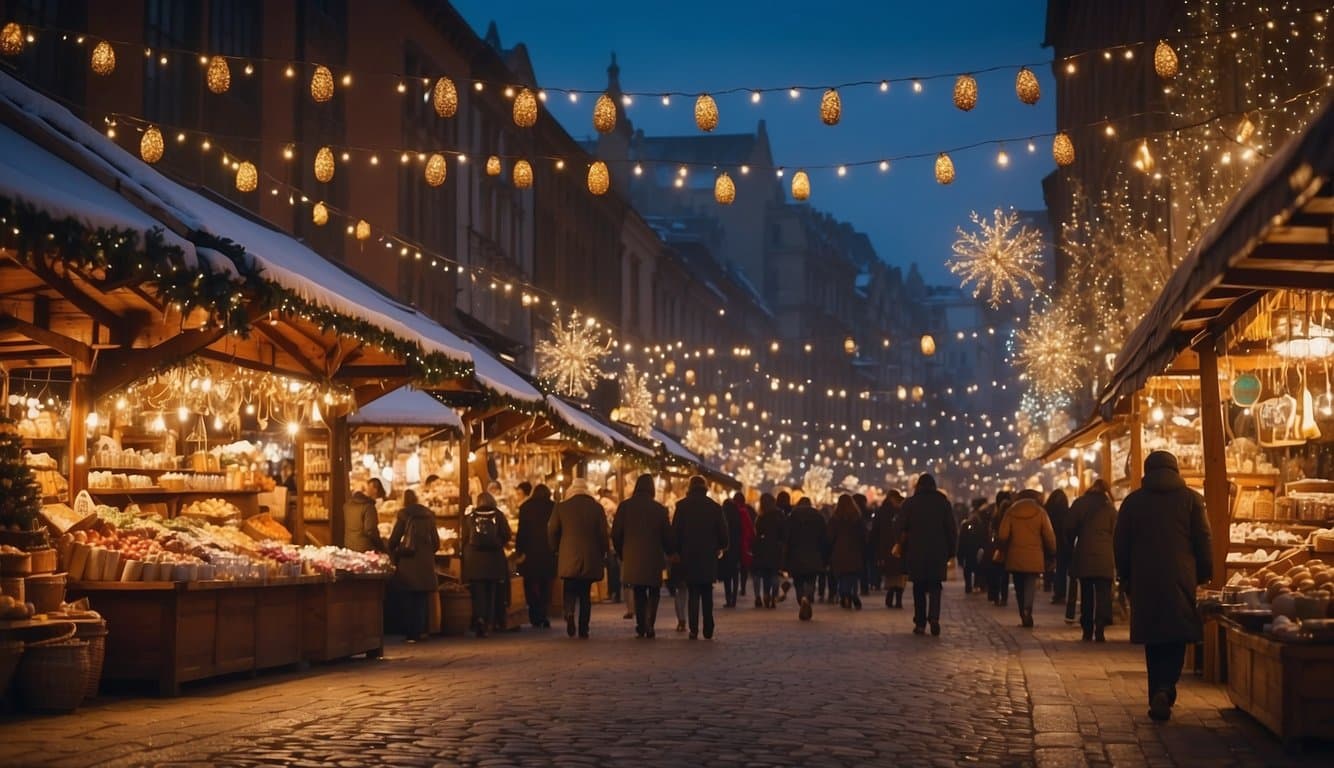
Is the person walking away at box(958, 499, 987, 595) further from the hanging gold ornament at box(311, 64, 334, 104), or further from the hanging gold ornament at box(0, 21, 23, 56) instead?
the hanging gold ornament at box(0, 21, 23, 56)

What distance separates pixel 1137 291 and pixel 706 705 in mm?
27216

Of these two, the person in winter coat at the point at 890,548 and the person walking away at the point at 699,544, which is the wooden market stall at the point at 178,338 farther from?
the person in winter coat at the point at 890,548

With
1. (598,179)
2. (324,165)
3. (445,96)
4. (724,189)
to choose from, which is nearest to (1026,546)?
(724,189)

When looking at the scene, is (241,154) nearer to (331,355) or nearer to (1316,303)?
(331,355)

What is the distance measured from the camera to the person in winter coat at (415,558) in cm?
2038

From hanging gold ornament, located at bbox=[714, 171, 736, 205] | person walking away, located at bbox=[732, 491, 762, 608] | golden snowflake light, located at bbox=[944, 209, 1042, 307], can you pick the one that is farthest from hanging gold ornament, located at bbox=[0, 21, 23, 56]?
golden snowflake light, located at bbox=[944, 209, 1042, 307]

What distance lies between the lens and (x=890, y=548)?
28891 mm

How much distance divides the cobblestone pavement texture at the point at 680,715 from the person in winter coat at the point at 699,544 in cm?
182

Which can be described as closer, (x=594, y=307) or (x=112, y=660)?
(x=112, y=660)

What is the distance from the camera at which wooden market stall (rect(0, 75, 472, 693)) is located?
40.5ft

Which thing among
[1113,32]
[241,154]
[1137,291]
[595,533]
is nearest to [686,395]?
[1113,32]

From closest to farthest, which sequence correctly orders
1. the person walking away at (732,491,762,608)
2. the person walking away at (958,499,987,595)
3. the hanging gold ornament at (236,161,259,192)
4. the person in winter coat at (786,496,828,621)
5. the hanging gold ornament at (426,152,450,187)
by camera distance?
the hanging gold ornament at (236,161,259,192) < the hanging gold ornament at (426,152,450,187) < the person in winter coat at (786,496,828,621) < the person walking away at (732,491,762,608) < the person walking away at (958,499,987,595)

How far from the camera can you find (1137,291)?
37656mm

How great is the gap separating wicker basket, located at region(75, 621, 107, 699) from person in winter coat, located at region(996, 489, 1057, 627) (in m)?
13.1
